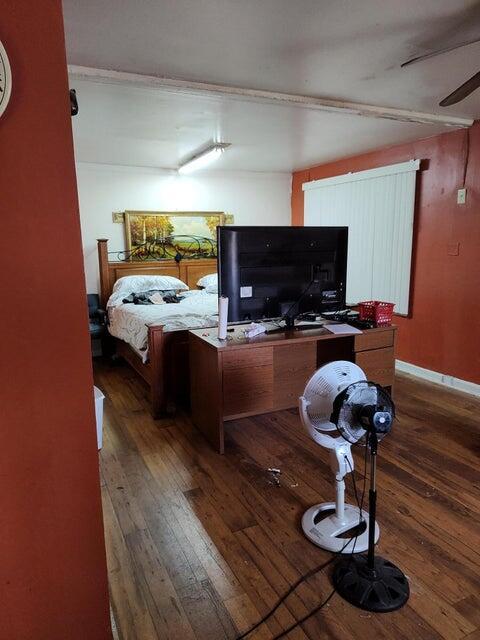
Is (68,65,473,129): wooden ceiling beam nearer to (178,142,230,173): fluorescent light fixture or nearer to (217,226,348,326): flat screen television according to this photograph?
(217,226,348,326): flat screen television

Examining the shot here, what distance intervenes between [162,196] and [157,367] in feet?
9.62

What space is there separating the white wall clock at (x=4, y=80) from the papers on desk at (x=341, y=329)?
92.8 inches

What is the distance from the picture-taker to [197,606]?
66.0 inches

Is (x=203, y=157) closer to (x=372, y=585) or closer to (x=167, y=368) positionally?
(x=167, y=368)

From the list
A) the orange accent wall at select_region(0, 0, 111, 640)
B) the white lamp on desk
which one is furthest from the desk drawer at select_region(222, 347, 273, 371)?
the orange accent wall at select_region(0, 0, 111, 640)

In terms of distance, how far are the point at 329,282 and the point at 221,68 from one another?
152 cm

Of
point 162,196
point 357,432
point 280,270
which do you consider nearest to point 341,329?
point 280,270

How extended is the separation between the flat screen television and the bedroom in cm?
4

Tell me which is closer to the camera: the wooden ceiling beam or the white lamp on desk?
the wooden ceiling beam

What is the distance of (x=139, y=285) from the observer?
16.5ft

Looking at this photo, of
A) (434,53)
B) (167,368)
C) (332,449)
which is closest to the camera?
(332,449)

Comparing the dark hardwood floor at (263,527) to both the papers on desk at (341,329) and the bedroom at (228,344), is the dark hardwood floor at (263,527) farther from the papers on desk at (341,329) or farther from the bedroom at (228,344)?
the papers on desk at (341,329)

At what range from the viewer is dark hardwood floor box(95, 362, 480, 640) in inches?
63.7

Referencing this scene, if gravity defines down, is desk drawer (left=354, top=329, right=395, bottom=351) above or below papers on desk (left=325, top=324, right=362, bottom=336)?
below
